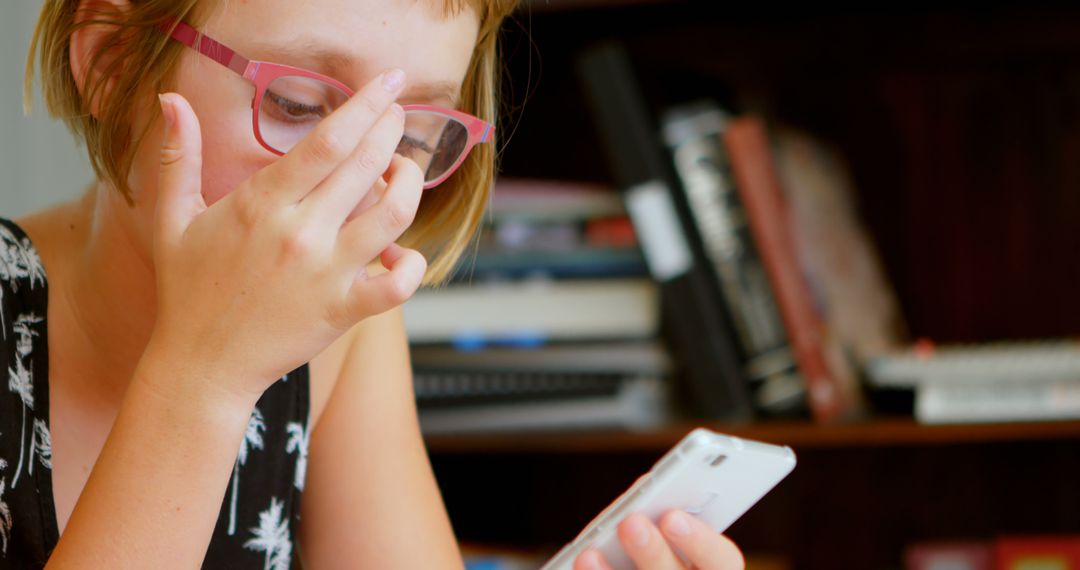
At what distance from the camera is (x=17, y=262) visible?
29.2 inches

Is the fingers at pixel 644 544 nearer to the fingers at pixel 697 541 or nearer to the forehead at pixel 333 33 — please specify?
the fingers at pixel 697 541

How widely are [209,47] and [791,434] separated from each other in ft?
2.55

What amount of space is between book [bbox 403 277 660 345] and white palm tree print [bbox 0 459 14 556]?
0.65m

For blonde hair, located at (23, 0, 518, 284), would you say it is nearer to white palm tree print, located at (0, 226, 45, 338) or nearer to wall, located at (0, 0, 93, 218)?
white palm tree print, located at (0, 226, 45, 338)

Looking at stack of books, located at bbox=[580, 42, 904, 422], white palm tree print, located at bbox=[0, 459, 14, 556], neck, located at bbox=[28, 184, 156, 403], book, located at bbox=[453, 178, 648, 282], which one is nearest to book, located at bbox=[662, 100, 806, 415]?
stack of books, located at bbox=[580, 42, 904, 422]

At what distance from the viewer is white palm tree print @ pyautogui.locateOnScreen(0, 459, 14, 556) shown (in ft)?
2.20

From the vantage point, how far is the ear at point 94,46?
674mm

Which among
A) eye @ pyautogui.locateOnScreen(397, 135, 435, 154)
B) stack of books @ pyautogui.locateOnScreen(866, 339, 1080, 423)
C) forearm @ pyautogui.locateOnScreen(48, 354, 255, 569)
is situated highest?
eye @ pyautogui.locateOnScreen(397, 135, 435, 154)

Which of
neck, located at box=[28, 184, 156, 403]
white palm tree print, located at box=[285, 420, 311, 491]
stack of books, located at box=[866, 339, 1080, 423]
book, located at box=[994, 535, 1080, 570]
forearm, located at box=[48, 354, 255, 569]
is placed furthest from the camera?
book, located at box=[994, 535, 1080, 570]

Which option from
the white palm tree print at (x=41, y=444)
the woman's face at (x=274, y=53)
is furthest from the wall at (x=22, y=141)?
the woman's face at (x=274, y=53)

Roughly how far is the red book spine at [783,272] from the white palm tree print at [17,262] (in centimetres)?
75

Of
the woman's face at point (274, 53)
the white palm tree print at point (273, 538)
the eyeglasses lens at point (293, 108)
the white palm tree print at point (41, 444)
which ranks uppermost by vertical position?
the woman's face at point (274, 53)

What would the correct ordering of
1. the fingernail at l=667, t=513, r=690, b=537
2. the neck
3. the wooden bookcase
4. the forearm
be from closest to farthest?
the forearm
the fingernail at l=667, t=513, r=690, b=537
the neck
the wooden bookcase

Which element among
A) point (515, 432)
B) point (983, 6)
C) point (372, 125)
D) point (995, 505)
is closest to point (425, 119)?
point (372, 125)
